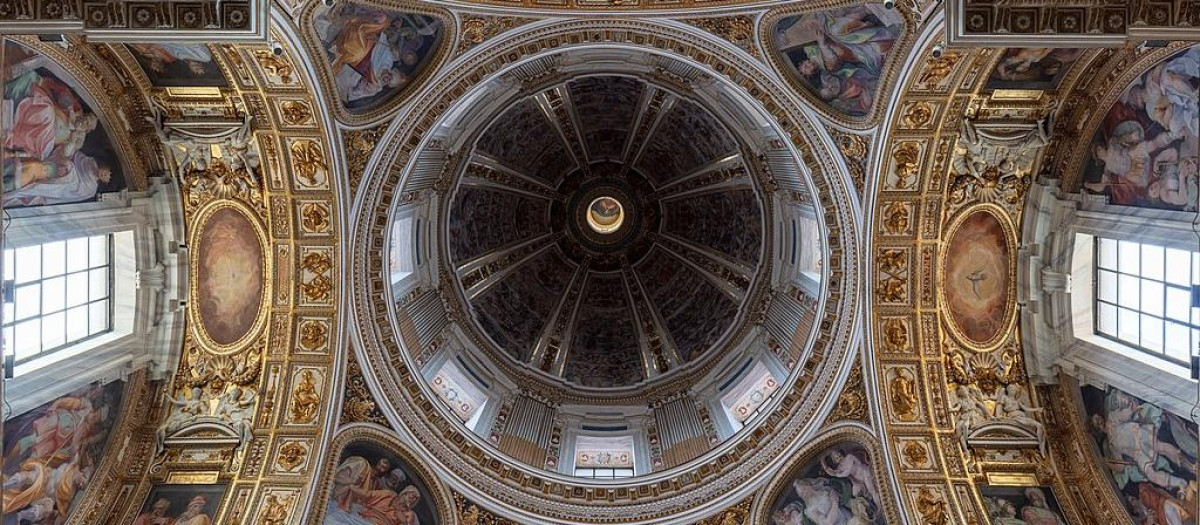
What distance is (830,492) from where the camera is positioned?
15797mm

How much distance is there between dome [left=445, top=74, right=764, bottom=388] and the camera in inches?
859

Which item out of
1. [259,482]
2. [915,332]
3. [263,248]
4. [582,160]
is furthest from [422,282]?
[915,332]

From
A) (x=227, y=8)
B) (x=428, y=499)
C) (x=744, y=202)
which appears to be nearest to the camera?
(x=227, y=8)

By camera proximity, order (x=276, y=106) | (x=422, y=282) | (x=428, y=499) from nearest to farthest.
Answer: (x=276, y=106) → (x=428, y=499) → (x=422, y=282)

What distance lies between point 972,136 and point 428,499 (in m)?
13.2

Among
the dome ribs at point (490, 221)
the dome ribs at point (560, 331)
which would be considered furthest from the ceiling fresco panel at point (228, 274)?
the dome ribs at point (560, 331)

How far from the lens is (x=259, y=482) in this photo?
14.7 metres

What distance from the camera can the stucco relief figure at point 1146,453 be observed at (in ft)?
40.9

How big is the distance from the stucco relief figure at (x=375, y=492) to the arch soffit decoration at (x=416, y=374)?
0.72 metres

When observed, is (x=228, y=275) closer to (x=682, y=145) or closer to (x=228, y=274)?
(x=228, y=274)

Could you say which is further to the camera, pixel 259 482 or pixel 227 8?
pixel 259 482

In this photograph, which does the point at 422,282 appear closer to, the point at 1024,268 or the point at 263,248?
the point at 263,248

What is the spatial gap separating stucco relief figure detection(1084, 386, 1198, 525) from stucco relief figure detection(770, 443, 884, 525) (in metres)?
4.31

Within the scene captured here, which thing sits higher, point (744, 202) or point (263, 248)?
point (744, 202)
